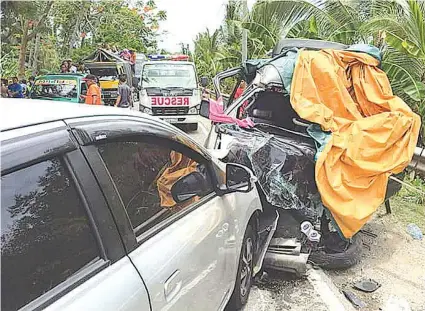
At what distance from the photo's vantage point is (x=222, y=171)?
3.74 meters

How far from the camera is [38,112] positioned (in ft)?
6.69

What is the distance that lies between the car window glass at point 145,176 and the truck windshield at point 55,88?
42.5 ft

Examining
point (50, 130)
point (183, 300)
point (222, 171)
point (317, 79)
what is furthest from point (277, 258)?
point (50, 130)

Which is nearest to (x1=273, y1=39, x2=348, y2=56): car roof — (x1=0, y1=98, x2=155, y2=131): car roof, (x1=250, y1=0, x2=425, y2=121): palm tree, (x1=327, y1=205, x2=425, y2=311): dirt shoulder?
(x1=250, y1=0, x2=425, y2=121): palm tree

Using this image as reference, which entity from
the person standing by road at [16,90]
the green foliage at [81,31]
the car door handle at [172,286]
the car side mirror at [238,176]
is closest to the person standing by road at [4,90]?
the person standing by road at [16,90]

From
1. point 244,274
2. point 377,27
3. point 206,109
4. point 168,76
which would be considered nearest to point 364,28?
point 377,27

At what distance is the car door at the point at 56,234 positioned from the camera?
66.2 inches

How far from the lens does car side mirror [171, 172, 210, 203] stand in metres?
2.92

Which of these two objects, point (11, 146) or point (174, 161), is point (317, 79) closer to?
point (174, 161)

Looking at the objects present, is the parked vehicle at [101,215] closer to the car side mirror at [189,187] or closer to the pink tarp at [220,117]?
the car side mirror at [189,187]

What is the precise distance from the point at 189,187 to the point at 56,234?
50.4 inches

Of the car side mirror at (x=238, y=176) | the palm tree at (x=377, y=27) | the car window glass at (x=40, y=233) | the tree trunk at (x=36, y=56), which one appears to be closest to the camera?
the car window glass at (x=40, y=233)

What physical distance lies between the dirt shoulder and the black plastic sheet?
82 cm

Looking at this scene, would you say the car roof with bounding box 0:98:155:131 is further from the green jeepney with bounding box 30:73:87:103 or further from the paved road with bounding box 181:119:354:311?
the green jeepney with bounding box 30:73:87:103
